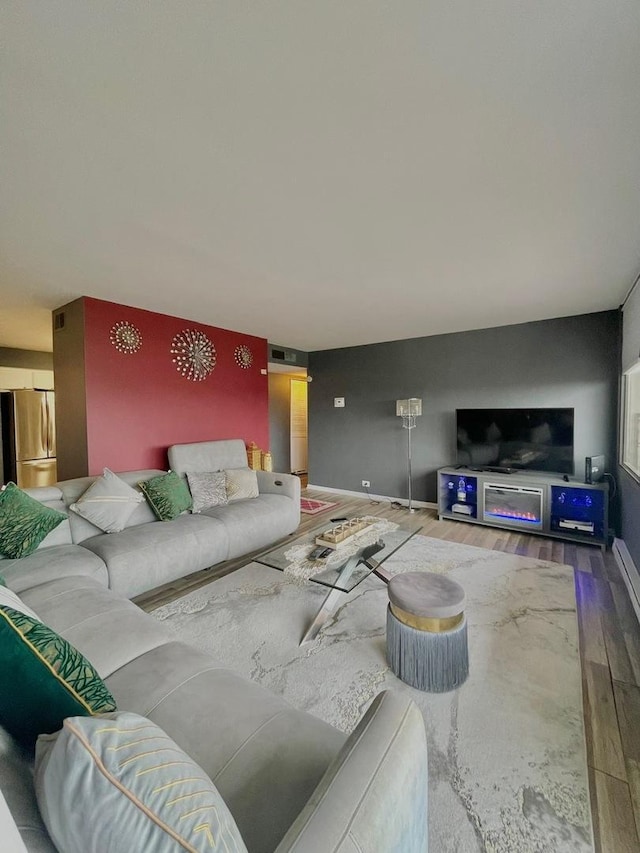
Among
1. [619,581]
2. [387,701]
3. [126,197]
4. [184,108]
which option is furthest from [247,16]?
[619,581]

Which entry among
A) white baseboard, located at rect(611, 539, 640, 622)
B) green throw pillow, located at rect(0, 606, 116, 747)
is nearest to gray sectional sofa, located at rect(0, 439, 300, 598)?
green throw pillow, located at rect(0, 606, 116, 747)

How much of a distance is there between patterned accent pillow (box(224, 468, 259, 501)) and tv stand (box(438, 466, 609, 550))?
7.20 feet

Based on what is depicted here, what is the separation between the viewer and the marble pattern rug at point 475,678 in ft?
3.76

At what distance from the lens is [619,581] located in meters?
2.67

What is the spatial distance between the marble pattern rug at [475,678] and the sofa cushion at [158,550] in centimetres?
21

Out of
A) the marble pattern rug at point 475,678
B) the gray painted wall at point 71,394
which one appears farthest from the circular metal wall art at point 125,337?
the marble pattern rug at point 475,678

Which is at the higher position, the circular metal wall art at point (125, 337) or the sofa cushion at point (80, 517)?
the circular metal wall art at point (125, 337)

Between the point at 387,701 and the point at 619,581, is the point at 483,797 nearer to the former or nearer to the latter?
the point at 387,701

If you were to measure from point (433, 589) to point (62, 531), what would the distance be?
2387 mm

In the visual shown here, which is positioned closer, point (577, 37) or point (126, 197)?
point (577, 37)

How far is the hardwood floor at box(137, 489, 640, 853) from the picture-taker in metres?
1.17

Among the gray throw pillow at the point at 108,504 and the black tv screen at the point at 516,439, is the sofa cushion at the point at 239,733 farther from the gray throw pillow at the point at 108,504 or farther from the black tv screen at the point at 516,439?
the black tv screen at the point at 516,439

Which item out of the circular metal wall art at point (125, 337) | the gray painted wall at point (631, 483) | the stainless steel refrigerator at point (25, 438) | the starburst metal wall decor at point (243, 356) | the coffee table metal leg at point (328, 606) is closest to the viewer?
the coffee table metal leg at point (328, 606)

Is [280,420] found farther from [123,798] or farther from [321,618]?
[123,798]
